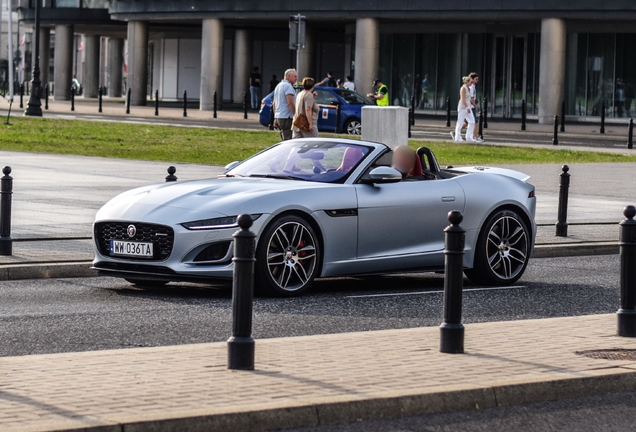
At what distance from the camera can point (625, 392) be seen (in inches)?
283

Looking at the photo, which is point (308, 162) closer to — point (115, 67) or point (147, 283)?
point (147, 283)

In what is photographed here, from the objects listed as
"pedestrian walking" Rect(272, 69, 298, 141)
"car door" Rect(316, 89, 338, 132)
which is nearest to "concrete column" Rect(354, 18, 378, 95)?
"car door" Rect(316, 89, 338, 132)

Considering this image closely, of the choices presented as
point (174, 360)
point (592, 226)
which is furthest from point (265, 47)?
point (174, 360)

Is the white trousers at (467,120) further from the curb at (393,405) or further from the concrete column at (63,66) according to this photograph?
the concrete column at (63,66)

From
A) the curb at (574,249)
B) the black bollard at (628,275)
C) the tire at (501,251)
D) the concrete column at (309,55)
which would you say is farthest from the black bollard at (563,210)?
the concrete column at (309,55)

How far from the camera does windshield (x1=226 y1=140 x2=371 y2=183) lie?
11477mm

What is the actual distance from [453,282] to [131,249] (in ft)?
12.0

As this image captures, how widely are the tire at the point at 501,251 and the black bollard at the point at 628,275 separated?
11.0 feet

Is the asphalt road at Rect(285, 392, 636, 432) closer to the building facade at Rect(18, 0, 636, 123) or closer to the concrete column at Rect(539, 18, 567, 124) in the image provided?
the building facade at Rect(18, 0, 636, 123)

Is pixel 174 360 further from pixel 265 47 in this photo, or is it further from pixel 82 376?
pixel 265 47

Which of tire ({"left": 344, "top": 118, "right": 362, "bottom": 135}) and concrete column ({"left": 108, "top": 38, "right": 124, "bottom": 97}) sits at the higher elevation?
concrete column ({"left": 108, "top": 38, "right": 124, "bottom": 97})

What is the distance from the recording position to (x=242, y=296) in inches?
276

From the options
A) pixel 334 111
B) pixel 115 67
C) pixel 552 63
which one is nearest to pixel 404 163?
pixel 334 111

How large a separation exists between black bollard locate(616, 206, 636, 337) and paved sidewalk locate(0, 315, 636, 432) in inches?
6.3
